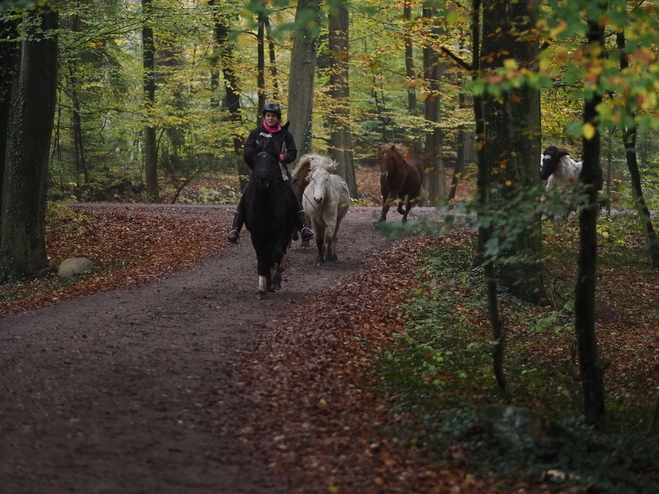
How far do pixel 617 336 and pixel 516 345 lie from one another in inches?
100

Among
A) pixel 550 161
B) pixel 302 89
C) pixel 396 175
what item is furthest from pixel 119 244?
pixel 550 161

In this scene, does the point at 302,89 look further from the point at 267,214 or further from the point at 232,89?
the point at 232,89

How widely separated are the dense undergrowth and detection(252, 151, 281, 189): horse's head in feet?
9.66

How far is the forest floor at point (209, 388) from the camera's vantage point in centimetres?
494

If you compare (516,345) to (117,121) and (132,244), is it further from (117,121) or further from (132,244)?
(117,121)

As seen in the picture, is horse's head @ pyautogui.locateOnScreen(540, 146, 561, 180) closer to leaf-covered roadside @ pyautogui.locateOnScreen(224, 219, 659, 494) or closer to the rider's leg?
leaf-covered roadside @ pyautogui.locateOnScreen(224, 219, 659, 494)

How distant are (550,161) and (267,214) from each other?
10.8m

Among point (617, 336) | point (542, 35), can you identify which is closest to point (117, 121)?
point (617, 336)

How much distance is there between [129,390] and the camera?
260 inches

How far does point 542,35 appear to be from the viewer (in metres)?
5.70

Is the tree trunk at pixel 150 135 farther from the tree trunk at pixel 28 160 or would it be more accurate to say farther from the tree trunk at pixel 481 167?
the tree trunk at pixel 481 167

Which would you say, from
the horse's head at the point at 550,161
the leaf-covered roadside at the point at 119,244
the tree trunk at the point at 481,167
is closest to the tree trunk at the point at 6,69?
the leaf-covered roadside at the point at 119,244

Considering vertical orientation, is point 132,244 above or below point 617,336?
above

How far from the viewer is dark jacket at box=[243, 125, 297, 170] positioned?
10782mm
